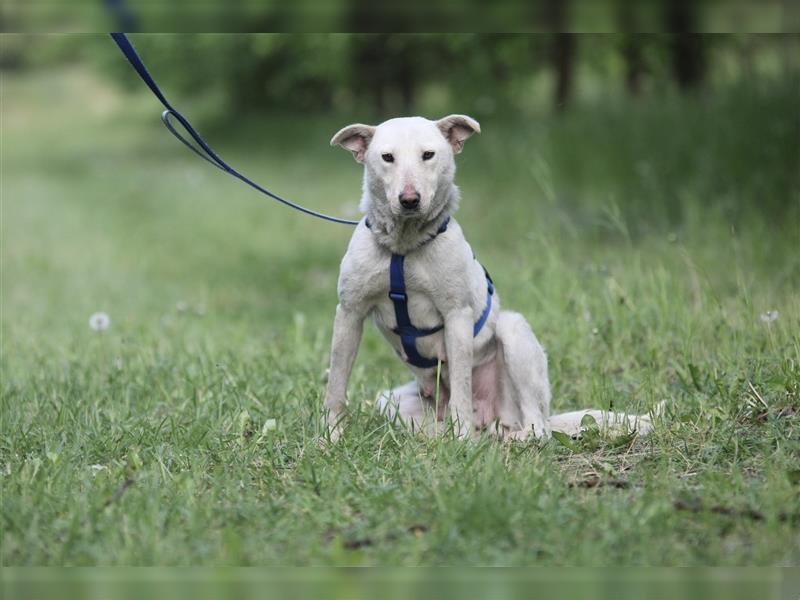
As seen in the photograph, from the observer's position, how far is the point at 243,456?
3904 mm

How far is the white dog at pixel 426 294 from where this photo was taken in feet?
12.7

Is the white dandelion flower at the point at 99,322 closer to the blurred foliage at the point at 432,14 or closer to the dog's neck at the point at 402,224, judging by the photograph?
the dog's neck at the point at 402,224

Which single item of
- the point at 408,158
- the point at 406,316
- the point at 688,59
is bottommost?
the point at 406,316

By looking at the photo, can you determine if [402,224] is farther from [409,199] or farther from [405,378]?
[405,378]

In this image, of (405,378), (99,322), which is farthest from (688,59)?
(99,322)

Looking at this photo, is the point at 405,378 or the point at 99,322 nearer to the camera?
the point at 405,378

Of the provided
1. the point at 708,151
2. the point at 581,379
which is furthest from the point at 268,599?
the point at 708,151

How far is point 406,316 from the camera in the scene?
4.10 m

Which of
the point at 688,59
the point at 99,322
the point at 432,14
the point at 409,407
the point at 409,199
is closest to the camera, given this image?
the point at 432,14

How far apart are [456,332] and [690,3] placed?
5.68 feet

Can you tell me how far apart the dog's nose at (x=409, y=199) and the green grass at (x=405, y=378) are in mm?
939

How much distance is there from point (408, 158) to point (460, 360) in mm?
859

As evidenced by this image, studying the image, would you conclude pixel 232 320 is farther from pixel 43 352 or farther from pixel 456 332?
pixel 456 332

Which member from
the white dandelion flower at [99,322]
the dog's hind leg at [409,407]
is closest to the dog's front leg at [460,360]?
the dog's hind leg at [409,407]
